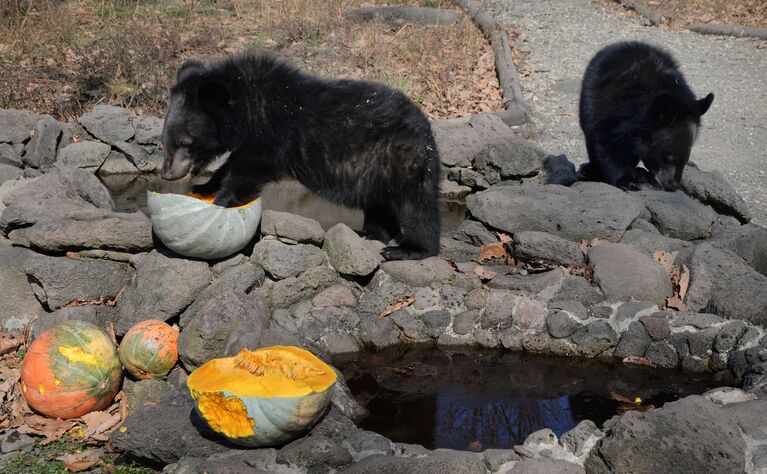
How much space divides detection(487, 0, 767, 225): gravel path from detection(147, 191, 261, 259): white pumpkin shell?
6024 mm

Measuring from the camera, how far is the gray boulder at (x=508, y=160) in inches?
360

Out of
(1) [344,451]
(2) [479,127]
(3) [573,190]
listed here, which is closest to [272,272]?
(1) [344,451]

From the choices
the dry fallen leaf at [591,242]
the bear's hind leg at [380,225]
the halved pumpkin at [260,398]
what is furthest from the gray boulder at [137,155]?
the halved pumpkin at [260,398]

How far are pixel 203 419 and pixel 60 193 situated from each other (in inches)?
124

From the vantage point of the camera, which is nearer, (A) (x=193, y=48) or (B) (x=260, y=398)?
(B) (x=260, y=398)

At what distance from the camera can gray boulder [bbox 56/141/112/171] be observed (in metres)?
9.82

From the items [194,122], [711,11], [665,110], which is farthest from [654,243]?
[711,11]

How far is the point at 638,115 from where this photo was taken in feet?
28.5

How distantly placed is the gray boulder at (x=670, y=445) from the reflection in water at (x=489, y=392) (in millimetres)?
943

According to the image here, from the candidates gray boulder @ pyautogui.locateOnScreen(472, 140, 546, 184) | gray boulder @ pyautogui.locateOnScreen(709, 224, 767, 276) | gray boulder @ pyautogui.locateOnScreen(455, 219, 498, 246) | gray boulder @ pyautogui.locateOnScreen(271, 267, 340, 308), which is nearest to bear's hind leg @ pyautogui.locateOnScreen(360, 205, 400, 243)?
gray boulder @ pyautogui.locateOnScreen(455, 219, 498, 246)

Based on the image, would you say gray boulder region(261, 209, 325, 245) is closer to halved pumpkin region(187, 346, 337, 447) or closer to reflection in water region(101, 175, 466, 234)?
reflection in water region(101, 175, 466, 234)

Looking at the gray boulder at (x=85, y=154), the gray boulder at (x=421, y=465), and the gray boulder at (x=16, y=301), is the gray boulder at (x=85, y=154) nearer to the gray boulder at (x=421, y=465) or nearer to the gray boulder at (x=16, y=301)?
the gray boulder at (x=16, y=301)

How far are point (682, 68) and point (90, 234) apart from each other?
12.0m

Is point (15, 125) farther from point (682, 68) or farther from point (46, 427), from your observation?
point (682, 68)
